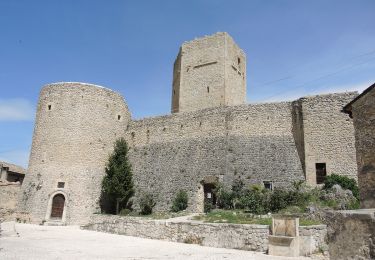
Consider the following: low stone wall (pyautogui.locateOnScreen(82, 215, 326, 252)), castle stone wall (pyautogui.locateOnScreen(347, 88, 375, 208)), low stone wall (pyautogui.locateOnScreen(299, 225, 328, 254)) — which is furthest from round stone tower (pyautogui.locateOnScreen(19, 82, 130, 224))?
castle stone wall (pyautogui.locateOnScreen(347, 88, 375, 208))

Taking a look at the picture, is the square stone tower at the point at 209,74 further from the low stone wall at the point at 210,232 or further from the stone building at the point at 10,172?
the stone building at the point at 10,172

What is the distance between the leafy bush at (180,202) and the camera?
19.4 m

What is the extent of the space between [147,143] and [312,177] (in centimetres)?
1177

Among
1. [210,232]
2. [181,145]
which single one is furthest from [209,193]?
[210,232]

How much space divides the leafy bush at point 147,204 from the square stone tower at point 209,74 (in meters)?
9.99

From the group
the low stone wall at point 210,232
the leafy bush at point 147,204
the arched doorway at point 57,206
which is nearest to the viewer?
the low stone wall at point 210,232

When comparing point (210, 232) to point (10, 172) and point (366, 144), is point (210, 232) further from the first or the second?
point (10, 172)

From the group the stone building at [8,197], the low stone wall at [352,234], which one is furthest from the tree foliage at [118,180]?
the low stone wall at [352,234]

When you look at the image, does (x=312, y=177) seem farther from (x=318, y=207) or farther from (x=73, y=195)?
(x=73, y=195)

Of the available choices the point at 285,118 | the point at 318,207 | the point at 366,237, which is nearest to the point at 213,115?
the point at 285,118

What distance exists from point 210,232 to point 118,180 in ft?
39.2

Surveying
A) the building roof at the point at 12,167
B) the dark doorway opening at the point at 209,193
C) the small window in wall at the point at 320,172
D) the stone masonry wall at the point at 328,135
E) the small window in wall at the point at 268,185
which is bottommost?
the dark doorway opening at the point at 209,193

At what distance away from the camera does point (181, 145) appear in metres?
22.8

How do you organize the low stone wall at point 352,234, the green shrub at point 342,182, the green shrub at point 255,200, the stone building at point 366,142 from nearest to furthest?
1. the low stone wall at point 352,234
2. the stone building at point 366,142
3. the green shrub at point 255,200
4. the green shrub at point 342,182
